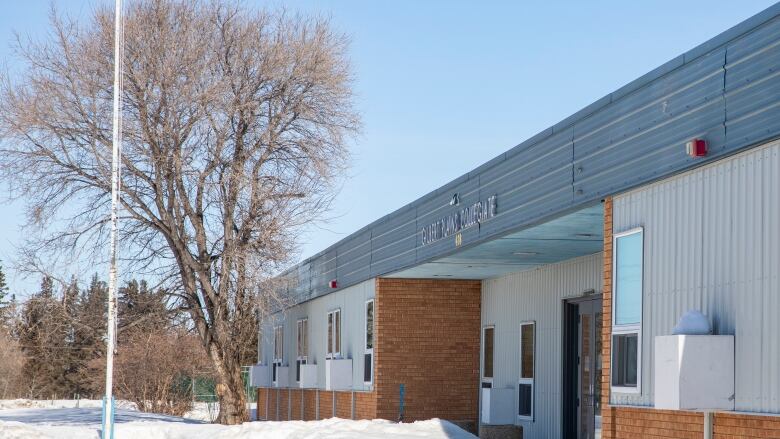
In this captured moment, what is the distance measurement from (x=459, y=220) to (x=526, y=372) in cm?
414

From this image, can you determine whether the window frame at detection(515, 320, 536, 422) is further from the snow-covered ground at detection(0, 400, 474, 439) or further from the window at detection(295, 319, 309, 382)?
the window at detection(295, 319, 309, 382)

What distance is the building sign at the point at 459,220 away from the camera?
17141 mm

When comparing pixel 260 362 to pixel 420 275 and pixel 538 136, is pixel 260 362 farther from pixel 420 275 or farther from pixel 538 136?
pixel 538 136

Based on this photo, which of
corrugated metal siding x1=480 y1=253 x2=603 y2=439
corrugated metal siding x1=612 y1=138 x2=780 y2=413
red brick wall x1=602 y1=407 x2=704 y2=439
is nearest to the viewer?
corrugated metal siding x1=612 y1=138 x2=780 y2=413

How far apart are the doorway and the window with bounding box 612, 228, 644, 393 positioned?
4917 mm

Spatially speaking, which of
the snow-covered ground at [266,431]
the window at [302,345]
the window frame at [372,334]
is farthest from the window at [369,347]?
the window at [302,345]

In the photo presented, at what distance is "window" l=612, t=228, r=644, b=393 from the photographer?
40.3 feet

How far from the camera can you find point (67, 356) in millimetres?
76812

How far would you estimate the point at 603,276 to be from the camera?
13.7m

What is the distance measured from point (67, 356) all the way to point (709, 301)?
70.6 metres

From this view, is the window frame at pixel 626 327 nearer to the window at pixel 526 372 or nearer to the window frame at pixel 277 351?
the window at pixel 526 372

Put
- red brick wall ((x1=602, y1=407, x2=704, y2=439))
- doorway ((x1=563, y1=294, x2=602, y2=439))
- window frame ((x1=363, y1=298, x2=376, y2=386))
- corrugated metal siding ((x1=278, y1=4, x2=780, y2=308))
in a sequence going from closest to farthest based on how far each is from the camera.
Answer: corrugated metal siding ((x1=278, y1=4, x2=780, y2=308)), red brick wall ((x1=602, y1=407, x2=704, y2=439)), doorway ((x1=563, y1=294, x2=602, y2=439)), window frame ((x1=363, y1=298, x2=376, y2=386))

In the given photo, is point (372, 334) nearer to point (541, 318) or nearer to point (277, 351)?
point (541, 318)

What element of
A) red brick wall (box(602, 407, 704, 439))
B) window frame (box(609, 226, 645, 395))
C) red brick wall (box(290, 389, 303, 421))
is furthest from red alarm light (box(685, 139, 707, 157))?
red brick wall (box(290, 389, 303, 421))
